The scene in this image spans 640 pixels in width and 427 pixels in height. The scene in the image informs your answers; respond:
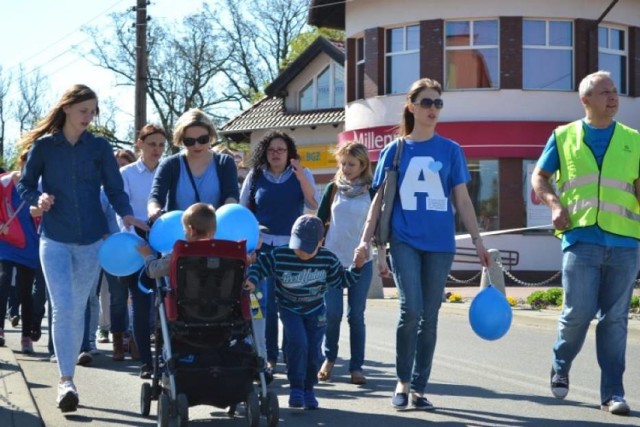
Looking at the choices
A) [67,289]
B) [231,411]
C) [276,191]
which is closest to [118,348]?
[276,191]

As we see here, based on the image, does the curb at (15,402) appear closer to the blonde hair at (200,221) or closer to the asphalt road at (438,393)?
the asphalt road at (438,393)

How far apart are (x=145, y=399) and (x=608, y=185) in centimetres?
321

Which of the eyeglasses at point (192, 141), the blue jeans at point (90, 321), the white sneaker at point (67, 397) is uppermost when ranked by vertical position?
the eyeglasses at point (192, 141)

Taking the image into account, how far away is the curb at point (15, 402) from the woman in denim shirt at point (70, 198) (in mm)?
398

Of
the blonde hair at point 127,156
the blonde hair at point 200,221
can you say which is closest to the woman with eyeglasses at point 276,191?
the blonde hair at point 127,156

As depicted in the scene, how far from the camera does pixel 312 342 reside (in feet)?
28.9

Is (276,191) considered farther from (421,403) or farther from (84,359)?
(421,403)

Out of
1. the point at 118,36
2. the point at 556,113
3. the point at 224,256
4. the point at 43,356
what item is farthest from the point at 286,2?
the point at 224,256

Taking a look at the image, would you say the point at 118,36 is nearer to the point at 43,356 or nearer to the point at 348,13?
the point at 348,13

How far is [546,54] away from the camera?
32.8 m

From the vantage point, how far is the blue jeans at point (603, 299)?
27.7 ft

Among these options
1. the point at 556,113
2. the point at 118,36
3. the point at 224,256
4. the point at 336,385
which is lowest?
the point at 336,385

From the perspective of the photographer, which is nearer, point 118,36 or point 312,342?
point 312,342

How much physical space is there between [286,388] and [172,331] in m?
2.57
